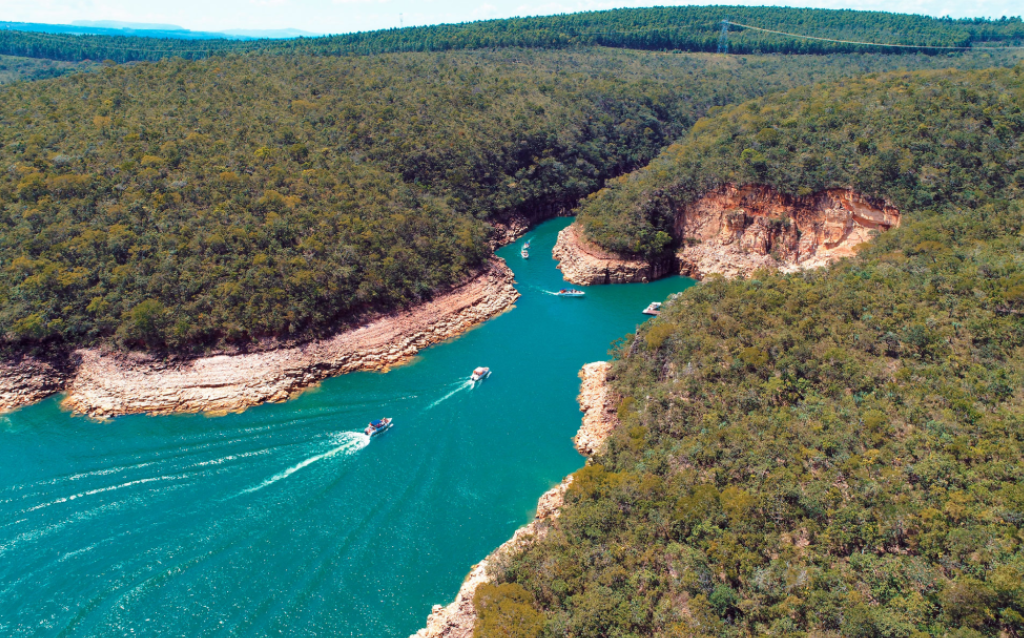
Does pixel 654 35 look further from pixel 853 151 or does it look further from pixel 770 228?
pixel 770 228

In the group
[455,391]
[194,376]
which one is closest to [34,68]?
[194,376]

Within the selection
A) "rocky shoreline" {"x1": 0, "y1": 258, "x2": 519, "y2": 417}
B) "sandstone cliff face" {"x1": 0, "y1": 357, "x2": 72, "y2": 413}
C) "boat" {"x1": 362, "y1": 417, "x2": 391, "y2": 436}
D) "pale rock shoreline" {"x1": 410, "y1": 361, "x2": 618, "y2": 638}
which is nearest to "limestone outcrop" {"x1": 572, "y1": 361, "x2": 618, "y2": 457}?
"pale rock shoreline" {"x1": 410, "y1": 361, "x2": 618, "y2": 638}

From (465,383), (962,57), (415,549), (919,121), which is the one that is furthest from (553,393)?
(962,57)

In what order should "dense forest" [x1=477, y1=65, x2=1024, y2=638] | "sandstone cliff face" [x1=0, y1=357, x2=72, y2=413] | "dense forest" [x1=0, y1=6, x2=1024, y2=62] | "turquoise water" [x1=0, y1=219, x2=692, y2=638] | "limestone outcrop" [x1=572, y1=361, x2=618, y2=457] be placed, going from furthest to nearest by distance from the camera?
"dense forest" [x1=0, y1=6, x2=1024, y2=62] < "sandstone cliff face" [x1=0, y1=357, x2=72, y2=413] < "limestone outcrop" [x1=572, y1=361, x2=618, y2=457] < "turquoise water" [x1=0, y1=219, x2=692, y2=638] < "dense forest" [x1=477, y1=65, x2=1024, y2=638]

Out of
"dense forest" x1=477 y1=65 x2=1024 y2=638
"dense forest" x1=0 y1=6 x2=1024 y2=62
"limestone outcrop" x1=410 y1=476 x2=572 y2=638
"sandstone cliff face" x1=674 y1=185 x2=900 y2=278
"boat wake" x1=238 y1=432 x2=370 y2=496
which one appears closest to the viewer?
"dense forest" x1=477 y1=65 x2=1024 y2=638

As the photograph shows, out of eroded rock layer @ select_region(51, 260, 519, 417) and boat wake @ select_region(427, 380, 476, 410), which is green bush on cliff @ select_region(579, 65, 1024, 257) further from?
eroded rock layer @ select_region(51, 260, 519, 417)

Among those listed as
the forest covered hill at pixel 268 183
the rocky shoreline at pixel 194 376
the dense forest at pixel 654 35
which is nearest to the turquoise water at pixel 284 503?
the rocky shoreline at pixel 194 376
